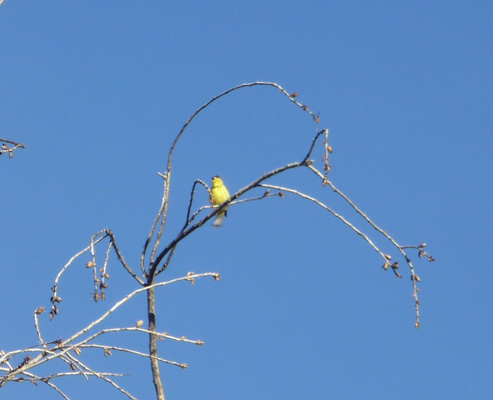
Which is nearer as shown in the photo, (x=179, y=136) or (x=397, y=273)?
(x=397, y=273)

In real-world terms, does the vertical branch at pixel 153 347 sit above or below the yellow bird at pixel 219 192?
below

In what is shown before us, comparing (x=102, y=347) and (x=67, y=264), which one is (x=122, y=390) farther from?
(x=67, y=264)

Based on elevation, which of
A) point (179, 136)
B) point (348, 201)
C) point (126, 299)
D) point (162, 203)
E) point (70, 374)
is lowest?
point (70, 374)

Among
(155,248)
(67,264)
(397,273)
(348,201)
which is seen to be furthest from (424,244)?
(67,264)

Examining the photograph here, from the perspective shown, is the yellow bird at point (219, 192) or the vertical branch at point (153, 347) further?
the yellow bird at point (219, 192)

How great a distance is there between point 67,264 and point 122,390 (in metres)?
0.64

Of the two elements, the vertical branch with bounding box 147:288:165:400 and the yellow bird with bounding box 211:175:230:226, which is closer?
the vertical branch with bounding box 147:288:165:400

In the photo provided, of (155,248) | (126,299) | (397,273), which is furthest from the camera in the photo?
(155,248)

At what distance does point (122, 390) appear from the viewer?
2965mm

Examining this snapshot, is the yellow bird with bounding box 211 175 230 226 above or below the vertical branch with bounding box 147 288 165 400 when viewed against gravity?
above

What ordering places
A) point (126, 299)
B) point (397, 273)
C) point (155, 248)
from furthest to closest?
point (155, 248) → point (397, 273) → point (126, 299)

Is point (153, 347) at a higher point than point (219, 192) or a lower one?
lower

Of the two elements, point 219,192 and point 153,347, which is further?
point 219,192

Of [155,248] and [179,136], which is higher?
[179,136]
